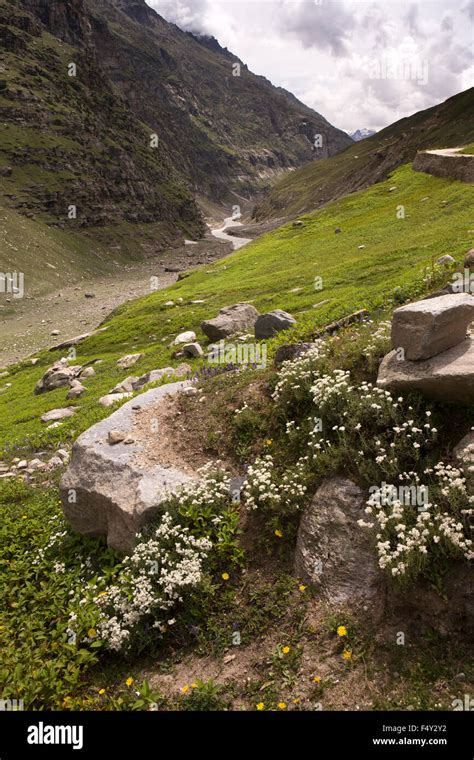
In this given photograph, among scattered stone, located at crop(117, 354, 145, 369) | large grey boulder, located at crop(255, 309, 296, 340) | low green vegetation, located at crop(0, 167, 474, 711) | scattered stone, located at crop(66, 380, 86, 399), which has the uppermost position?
large grey boulder, located at crop(255, 309, 296, 340)

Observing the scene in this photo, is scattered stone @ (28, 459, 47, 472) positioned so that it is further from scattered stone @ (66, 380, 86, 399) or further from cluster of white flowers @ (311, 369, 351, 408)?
cluster of white flowers @ (311, 369, 351, 408)

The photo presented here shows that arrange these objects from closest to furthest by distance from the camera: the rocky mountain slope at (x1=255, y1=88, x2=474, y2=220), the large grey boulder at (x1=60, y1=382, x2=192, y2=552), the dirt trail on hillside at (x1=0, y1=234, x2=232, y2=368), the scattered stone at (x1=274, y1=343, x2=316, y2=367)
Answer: the large grey boulder at (x1=60, y1=382, x2=192, y2=552)
the scattered stone at (x1=274, y1=343, x2=316, y2=367)
the dirt trail on hillside at (x1=0, y1=234, x2=232, y2=368)
the rocky mountain slope at (x1=255, y1=88, x2=474, y2=220)

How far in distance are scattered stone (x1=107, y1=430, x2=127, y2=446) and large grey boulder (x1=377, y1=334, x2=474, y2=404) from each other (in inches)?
233

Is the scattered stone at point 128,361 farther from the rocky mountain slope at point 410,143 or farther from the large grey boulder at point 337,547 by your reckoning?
the rocky mountain slope at point 410,143

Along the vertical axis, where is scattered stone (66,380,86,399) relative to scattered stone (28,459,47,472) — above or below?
above

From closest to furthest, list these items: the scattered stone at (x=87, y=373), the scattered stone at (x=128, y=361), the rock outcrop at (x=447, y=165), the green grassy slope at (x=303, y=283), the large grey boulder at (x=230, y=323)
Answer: the green grassy slope at (x=303, y=283) → the large grey boulder at (x=230, y=323) → the scattered stone at (x=128, y=361) → the scattered stone at (x=87, y=373) → the rock outcrop at (x=447, y=165)

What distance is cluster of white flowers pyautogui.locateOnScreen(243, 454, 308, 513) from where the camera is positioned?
8133 millimetres

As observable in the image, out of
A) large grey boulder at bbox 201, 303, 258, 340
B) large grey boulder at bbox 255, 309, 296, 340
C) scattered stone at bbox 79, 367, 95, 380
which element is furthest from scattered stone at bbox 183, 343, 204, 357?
scattered stone at bbox 79, 367, 95, 380

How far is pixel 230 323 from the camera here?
2566cm

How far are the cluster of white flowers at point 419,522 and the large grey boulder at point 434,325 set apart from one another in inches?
83.6

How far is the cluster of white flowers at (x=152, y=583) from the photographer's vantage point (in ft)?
24.5

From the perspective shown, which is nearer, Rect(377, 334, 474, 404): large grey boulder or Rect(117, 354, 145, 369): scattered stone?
Rect(377, 334, 474, 404): large grey boulder

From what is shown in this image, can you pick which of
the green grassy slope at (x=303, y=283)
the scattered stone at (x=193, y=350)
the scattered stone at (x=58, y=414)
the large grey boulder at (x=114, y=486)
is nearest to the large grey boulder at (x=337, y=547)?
the large grey boulder at (x=114, y=486)
